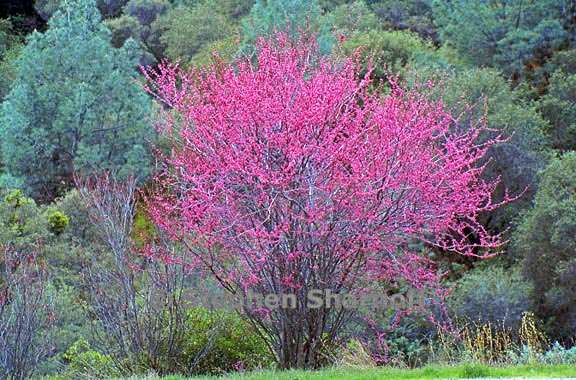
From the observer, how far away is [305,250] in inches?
321

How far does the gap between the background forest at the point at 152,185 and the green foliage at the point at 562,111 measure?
49mm

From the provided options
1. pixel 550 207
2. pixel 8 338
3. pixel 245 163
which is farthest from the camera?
pixel 550 207

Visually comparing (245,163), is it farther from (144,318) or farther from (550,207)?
(550,207)

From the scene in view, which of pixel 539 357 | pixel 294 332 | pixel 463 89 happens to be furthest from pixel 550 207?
pixel 294 332

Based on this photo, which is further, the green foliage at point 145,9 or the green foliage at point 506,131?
the green foliage at point 145,9

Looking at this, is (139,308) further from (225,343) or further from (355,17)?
(355,17)

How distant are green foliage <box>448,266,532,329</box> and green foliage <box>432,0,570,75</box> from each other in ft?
33.0

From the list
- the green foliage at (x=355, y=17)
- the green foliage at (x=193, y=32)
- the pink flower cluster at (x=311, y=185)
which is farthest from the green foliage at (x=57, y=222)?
the green foliage at (x=193, y=32)

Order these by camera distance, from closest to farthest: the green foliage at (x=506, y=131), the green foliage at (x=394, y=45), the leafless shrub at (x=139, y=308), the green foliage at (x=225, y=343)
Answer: the leafless shrub at (x=139, y=308)
the green foliage at (x=225, y=343)
the green foliage at (x=506, y=131)
the green foliage at (x=394, y=45)

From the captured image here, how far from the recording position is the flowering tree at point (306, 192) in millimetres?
7938

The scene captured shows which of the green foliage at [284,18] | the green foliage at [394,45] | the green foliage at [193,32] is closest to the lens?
the green foliage at [284,18]

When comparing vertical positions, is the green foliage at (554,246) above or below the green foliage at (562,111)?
below

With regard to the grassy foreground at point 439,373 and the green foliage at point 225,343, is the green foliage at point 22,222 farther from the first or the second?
the grassy foreground at point 439,373

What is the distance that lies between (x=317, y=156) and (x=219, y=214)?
1.20 m
